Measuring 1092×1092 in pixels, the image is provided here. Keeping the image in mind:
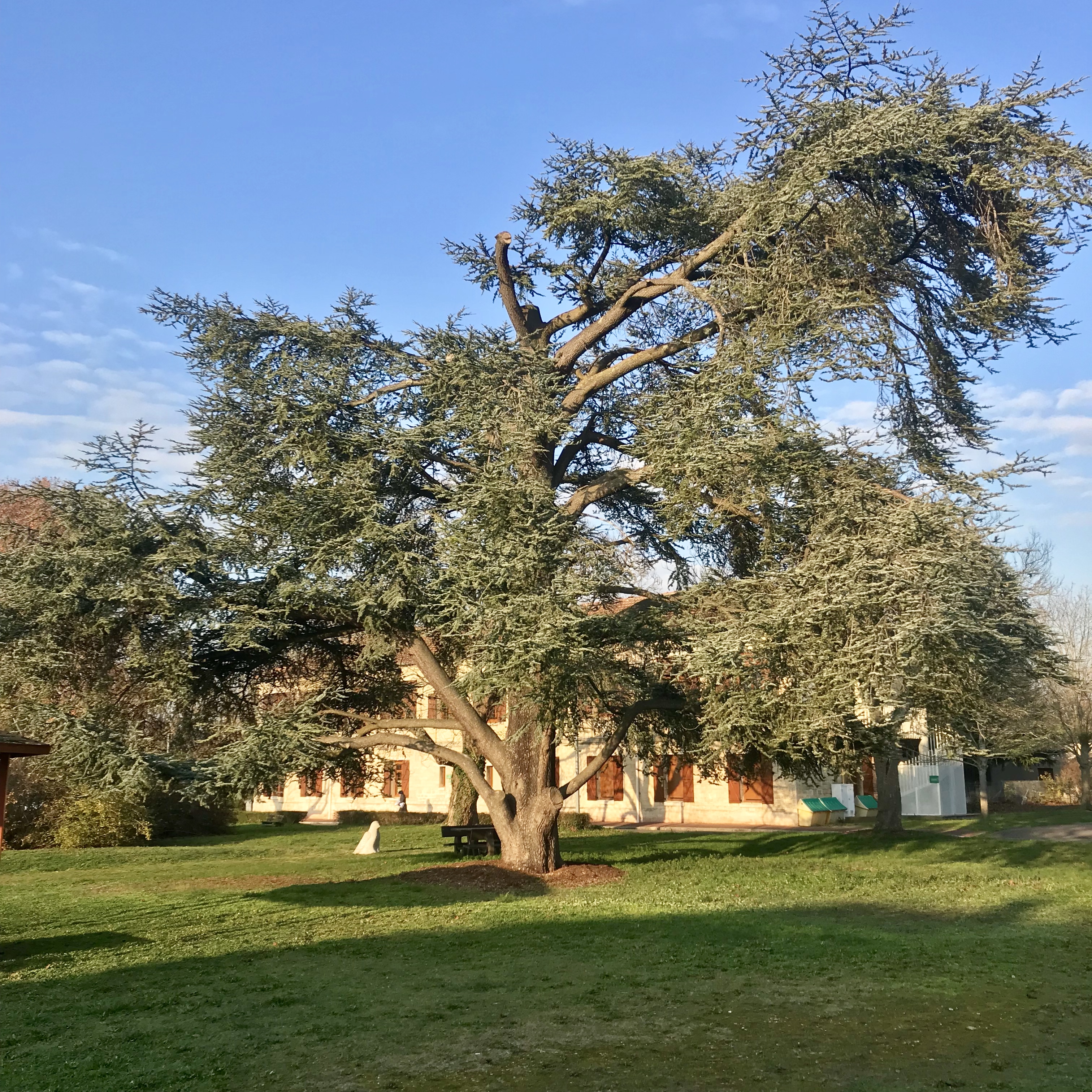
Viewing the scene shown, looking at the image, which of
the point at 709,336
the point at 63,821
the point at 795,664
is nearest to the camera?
the point at 795,664

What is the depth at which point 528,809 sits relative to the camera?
1847 centimetres

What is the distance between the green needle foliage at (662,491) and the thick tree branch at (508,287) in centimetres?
39

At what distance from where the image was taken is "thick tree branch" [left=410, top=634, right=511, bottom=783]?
18.3 meters

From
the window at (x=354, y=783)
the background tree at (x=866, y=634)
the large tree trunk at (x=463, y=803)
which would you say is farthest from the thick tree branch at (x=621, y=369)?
the large tree trunk at (x=463, y=803)

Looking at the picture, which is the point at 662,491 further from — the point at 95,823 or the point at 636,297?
the point at 95,823

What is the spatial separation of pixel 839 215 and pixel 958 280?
237 cm

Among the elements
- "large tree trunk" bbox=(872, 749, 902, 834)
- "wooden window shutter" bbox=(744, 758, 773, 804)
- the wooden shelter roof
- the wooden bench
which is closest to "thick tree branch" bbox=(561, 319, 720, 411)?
the wooden bench

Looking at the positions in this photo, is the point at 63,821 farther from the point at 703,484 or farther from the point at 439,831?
the point at 703,484

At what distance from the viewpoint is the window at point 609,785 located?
122 ft

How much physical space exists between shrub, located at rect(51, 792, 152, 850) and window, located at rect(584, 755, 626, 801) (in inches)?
622

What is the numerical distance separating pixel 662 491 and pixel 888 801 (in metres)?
15.0

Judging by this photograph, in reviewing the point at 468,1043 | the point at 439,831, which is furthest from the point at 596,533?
the point at 439,831

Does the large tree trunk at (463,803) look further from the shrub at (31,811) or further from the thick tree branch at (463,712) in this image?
the shrub at (31,811)

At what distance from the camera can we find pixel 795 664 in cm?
1384
